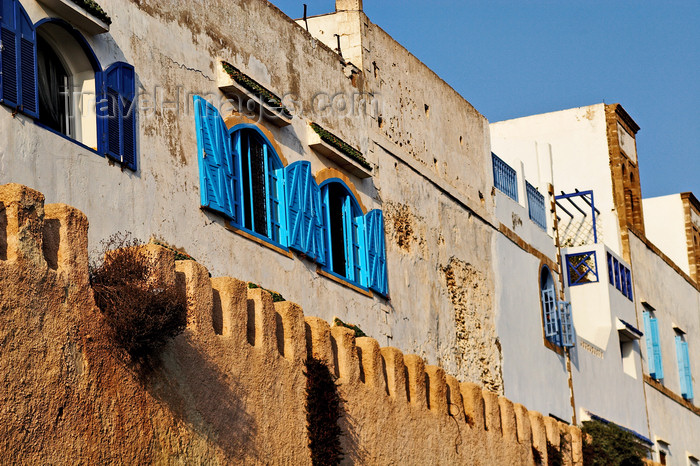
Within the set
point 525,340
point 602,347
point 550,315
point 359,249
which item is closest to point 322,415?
point 359,249

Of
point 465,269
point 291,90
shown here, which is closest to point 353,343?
point 291,90

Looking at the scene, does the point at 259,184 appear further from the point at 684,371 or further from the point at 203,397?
the point at 684,371

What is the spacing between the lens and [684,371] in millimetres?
29016

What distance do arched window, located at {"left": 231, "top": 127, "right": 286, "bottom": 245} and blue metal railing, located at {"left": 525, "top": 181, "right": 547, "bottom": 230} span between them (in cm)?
904

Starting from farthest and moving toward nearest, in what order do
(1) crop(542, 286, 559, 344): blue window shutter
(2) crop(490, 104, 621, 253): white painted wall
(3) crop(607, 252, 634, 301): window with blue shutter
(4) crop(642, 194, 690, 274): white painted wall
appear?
(4) crop(642, 194, 690, 274): white painted wall → (2) crop(490, 104, 621, 253): white painted wall → (3) crop(607, 252, 634, 301): window with blue shutter → (1) crop(542, 286, 559, 344): blue window shutter

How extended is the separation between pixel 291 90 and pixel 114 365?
7136 mm

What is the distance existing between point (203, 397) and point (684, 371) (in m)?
21.3

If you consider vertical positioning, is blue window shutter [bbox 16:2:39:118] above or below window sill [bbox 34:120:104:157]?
above

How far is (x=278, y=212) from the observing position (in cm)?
1462

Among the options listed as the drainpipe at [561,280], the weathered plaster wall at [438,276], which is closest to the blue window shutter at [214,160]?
the weathered plaster wall at [438,276]

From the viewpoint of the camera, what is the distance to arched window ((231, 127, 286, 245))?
14031mm

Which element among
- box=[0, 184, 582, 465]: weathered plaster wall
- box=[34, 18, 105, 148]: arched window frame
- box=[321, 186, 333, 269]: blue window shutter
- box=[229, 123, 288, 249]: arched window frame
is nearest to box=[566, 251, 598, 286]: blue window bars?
box=[321, 186, 333, 269]: blue window shutter

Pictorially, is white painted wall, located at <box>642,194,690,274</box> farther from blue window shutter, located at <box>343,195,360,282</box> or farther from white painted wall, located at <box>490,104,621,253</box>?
blue window shutter, located at <box>343,195,360,282</box>

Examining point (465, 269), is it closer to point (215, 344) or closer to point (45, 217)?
point (215, 344)
